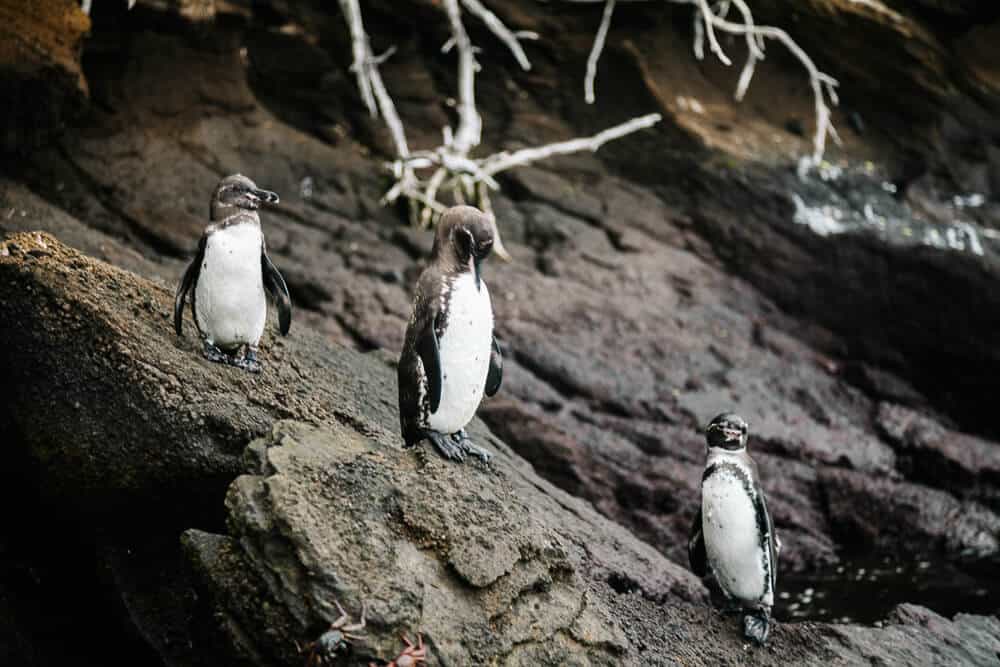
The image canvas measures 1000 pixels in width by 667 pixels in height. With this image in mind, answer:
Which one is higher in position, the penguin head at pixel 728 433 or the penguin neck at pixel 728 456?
the penguin head at pixel 728 433

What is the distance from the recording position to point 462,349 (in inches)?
163

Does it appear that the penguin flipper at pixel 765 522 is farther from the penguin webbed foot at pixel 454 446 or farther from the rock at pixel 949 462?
the rock at pixel 949 462

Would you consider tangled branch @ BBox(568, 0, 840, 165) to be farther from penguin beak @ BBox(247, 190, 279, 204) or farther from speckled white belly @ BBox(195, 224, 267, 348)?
speckled white belly @ BBox(195, 224, 267, 348)

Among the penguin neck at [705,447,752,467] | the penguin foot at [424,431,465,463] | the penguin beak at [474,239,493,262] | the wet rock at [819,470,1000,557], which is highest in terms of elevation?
the penguin beak at [474,239,493,262]

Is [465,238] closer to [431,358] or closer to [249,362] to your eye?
[431,358]

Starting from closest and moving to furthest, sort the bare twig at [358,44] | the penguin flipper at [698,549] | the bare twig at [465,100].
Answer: the penguin flipper at [698,549]
the bare twig at [358,44]
the bare twig at [465,100]

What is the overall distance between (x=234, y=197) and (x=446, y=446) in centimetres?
151

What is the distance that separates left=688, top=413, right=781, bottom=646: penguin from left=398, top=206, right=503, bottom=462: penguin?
4.57ft

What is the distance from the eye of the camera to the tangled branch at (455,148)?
9.15m

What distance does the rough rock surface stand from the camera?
342 cm

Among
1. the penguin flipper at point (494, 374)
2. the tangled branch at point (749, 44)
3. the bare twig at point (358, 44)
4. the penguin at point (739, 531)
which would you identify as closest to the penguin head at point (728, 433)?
the penguin at point (739, 531)

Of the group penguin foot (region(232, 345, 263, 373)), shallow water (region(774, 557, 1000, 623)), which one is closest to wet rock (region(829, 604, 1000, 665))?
shallow water (region(774, 557, 1000, 623))

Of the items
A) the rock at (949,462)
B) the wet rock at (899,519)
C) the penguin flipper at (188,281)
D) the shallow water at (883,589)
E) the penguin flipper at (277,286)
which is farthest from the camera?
the rock at (949,462)

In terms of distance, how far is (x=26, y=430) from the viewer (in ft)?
14.4
